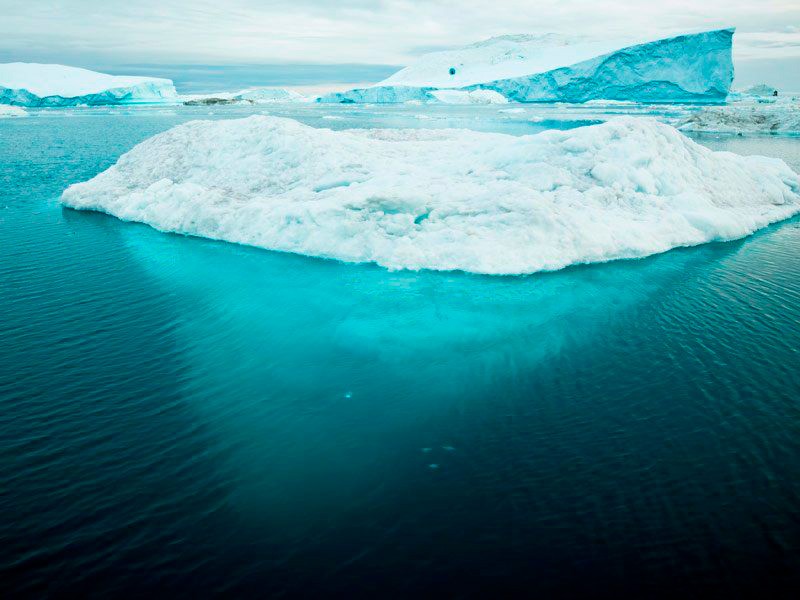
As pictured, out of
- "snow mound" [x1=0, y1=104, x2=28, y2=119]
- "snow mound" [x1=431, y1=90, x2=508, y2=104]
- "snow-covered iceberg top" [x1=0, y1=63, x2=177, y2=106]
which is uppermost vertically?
"snow-covered iceberg top" [x1=0, y1=63, x2=177, y2=106]

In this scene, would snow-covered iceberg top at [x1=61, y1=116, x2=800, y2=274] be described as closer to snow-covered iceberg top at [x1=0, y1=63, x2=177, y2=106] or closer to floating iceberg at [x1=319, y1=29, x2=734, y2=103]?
floating iceberg at [x1=319, y1=29, x2=734, y2=103]

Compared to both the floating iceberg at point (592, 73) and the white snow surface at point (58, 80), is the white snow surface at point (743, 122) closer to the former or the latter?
the floating iceberg at point (592, 73)

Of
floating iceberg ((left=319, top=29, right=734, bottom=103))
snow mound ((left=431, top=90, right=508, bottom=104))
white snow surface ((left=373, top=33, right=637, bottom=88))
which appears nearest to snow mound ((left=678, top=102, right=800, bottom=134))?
floating iceberg ((left=319, top=29, right=734, bottom=103))

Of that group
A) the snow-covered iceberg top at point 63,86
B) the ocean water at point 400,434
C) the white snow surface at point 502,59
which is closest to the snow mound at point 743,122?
the ocean water at point 400,434

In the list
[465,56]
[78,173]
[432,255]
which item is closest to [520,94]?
[465,56]

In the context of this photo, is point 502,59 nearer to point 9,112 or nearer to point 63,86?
point 63,86

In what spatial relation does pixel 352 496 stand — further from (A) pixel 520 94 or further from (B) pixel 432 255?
(A) pixel 520 94
